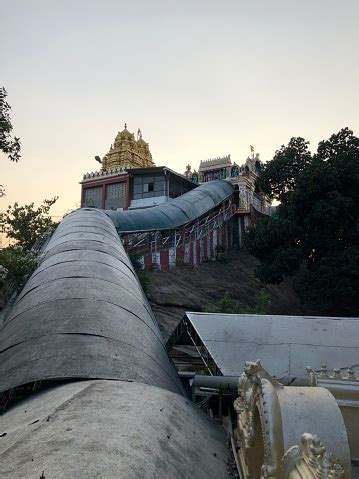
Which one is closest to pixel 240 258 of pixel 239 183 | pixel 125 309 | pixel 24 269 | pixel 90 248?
pixel 239 183

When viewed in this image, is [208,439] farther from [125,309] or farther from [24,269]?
[24,269]

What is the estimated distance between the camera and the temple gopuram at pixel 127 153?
3891cm

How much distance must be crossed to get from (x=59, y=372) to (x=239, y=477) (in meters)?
2.27

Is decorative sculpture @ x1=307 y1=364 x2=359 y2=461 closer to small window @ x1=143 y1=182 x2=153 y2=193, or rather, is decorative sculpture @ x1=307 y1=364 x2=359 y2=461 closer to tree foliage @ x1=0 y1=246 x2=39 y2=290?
tree foliage @ x1=0 y1=246 x2=39 y2=290

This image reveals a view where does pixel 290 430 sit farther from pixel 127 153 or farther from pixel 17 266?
pixel 127 153

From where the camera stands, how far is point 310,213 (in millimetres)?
23891

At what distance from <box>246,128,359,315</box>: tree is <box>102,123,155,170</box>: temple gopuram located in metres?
16.9

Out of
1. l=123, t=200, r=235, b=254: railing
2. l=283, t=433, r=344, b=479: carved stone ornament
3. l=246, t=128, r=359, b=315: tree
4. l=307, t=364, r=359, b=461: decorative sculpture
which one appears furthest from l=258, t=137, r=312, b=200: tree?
l=283, t=433, r=344, b=479: carved stone ornament

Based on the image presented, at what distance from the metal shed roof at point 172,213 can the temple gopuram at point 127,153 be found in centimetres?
886

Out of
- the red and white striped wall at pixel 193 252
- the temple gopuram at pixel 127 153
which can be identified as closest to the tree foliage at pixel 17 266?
the red and white striped wall at pixel 193 252

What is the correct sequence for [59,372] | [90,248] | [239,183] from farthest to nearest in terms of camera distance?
[239,183], [90,248], [59,372]

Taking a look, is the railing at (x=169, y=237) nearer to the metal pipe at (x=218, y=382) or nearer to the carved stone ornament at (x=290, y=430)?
the metal pipe at (x=218, y=382)

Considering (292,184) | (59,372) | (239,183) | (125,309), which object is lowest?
(59,372)

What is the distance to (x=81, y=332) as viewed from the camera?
5312mm
